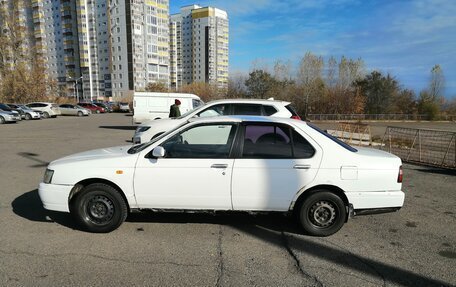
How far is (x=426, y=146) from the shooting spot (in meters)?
10.4

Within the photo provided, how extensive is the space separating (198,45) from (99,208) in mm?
127789

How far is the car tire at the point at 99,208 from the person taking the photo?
4.12 m

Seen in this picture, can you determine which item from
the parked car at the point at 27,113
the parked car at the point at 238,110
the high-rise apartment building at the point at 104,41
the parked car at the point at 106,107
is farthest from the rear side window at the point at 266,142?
the high-rise apartment building at the point at 104,41

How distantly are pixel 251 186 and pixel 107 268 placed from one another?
75.6 inches

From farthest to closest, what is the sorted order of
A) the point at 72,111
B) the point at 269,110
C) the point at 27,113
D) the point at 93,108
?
the point at 93,108
the point at 72,111
the point at 27,113
the point at 269,110

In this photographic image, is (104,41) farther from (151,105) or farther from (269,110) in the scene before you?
(269,110)

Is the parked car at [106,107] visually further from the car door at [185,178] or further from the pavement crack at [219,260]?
the pavement crack at [219,260]

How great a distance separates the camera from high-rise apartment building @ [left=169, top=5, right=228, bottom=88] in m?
123

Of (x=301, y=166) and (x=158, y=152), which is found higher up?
(x=158, y=152)

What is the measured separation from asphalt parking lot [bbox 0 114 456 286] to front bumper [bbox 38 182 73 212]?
1.19 ft

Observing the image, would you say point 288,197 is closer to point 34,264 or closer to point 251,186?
point 251,186

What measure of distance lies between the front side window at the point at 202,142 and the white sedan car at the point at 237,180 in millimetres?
14

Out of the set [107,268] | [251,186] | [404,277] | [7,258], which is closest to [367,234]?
[404,277]

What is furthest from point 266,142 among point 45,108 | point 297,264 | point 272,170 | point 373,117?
point 373,117
